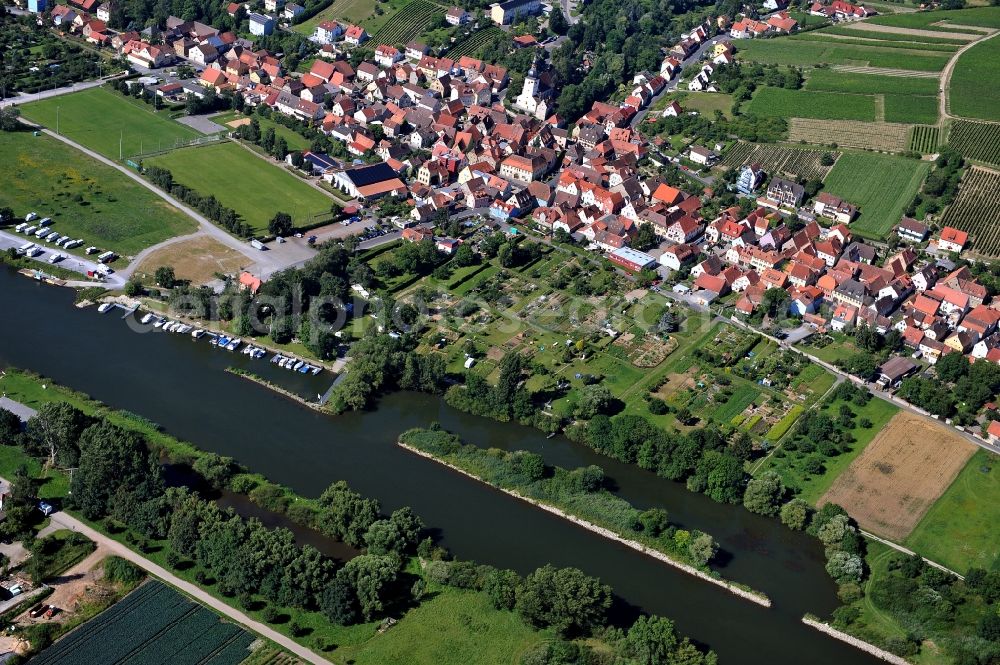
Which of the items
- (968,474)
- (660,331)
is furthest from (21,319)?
Result: (968,474)

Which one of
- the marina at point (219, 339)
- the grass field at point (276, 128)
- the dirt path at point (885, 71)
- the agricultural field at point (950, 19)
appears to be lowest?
the marina at point (219, 339)

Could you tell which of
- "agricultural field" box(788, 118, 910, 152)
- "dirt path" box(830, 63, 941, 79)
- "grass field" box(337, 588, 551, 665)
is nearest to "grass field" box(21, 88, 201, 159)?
"agricultural field" box(788, 118, 910, 152)

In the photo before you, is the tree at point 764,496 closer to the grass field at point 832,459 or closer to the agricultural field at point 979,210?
the grass field at point 832,459

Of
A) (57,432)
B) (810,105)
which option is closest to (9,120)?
(57,432)

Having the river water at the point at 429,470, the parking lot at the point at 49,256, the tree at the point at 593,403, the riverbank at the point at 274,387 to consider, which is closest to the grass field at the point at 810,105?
the tree at the point at 593,403

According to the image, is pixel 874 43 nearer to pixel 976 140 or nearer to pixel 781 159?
pixel 976 140

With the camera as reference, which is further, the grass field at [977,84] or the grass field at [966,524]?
the grass field at [977,84]
